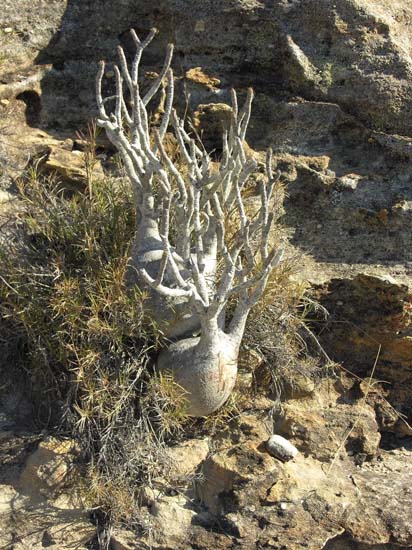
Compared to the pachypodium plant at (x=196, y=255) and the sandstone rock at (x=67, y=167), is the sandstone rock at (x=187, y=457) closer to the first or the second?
the pachypodium plant at (x=196, y=255)

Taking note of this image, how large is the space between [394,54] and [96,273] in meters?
1.94

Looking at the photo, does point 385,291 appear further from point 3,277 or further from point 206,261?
point 3,277

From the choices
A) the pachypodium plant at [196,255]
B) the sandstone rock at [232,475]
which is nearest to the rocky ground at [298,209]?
the sandstone rock at [232,475]

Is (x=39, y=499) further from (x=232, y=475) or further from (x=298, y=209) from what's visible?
(x=298, y=209)

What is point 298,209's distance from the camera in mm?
3748

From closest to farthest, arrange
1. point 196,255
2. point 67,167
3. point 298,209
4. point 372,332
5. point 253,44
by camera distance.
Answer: point 196,255
point 372,332
point 67,167
point 298,209
point 253,44

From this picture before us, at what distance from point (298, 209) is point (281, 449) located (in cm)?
128

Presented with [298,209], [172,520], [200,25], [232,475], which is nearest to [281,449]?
[232,475]

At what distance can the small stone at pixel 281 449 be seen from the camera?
3008 millimetres

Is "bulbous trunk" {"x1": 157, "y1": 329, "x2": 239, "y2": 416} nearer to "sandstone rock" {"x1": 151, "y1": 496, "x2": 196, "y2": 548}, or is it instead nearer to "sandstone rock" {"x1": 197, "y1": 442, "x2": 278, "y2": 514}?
"sandstone rock" {"x1": 197, "y1": 442, "x2": 278, "y2": 514}

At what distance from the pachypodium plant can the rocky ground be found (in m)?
0.37

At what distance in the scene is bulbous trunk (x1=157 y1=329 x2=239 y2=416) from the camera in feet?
9.53

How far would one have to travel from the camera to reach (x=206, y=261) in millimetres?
3139

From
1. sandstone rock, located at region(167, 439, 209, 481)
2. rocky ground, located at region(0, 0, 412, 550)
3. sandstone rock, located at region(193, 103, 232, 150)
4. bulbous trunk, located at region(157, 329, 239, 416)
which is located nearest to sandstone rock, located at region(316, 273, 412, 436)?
rocky ground, located at region(0, 0, 412, 550)
